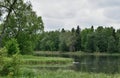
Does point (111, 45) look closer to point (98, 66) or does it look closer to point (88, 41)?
point (88, 41)

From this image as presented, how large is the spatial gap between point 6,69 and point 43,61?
3527 centimetres

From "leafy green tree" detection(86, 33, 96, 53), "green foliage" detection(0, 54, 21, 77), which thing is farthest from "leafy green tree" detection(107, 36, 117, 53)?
"green foliage" detection(0, 54, 21, 77)

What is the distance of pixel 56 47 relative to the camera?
551 ft

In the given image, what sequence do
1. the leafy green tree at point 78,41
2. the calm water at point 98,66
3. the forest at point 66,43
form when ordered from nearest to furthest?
the calm water at point 98,66 < the forest at point 66,43 < the leafy green tree at point 78,41

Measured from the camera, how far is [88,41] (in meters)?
149

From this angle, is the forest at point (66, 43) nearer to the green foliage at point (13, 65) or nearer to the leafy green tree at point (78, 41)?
the leafy green tree at point (78, 41)

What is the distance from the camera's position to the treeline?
477 ft

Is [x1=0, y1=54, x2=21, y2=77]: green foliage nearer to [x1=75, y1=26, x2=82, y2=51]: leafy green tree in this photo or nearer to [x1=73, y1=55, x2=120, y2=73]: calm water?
[x1=73, y1=55, x2=120, y2=73]: calm water

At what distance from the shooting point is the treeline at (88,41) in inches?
5719


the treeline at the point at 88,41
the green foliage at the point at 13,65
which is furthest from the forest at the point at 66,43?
the green foliage at the point at 13,65

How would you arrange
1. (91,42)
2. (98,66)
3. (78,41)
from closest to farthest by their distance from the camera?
(98,66)
(91,42)
(78,41)

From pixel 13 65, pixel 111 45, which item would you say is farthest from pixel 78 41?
pixel 13 65

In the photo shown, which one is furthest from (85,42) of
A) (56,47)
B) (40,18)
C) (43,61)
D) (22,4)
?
(22,4)

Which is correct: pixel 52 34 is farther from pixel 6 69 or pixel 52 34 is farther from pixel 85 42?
pixel 6 69
